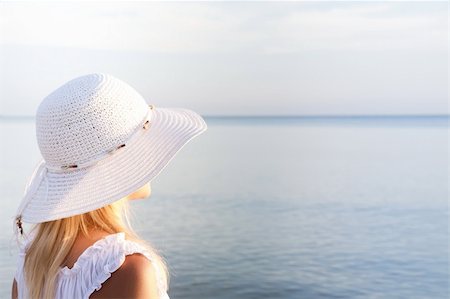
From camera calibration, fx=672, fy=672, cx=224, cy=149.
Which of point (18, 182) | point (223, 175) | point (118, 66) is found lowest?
point (223, 175)

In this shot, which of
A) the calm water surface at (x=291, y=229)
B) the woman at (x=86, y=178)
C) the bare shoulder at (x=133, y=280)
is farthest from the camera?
the calm water surface at (x=291, y=229)

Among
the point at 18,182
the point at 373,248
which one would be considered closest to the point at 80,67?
the point at 18,182

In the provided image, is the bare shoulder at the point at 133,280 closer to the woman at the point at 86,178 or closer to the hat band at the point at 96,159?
Result: the woman at the point at 86,178

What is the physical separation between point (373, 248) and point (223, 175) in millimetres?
7758

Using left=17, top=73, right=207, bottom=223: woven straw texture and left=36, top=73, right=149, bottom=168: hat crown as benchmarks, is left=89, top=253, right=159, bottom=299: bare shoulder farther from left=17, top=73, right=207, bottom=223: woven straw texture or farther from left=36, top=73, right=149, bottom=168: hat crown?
left=36, top=73, right=149, bottom=168: hat crown

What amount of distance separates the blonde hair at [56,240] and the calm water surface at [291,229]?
697cm

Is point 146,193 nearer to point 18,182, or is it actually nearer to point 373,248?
point 373,248

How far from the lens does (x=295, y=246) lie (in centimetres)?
1282

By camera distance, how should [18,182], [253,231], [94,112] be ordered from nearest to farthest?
[94,112] < [253,231] < [18,182]

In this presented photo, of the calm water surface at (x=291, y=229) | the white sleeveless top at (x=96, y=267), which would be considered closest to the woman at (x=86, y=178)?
the white sleeveless top at (x=96, y=267)

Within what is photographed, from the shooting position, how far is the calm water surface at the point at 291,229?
10477mm

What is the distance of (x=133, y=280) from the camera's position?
134 centimetres

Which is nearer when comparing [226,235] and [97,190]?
[97,190]

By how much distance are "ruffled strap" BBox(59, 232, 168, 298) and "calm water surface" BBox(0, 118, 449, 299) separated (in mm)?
7093
